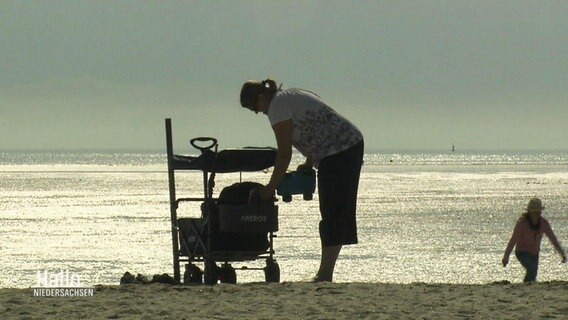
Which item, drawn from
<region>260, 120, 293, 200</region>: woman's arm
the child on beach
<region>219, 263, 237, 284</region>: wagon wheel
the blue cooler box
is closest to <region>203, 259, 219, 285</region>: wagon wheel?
<region>219, 263, 237, 284</region>: wagon wheel

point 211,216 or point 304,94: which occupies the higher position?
point 304,94

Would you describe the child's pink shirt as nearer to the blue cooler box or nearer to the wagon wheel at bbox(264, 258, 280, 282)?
the wagon wheel at bbox(264, 258, 280, 282)

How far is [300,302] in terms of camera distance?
871 cm

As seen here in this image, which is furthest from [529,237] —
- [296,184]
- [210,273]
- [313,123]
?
[313,123]

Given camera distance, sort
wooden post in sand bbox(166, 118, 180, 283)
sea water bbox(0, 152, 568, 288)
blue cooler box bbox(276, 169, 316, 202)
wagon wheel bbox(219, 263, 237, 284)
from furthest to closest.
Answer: sea water bbox(0, 152, 568, 288), wagon wheel bbox(219, 263, 237, 284), wooden post in sand bbox(166, 118, 180, 283), blue cooler box bbox(276, 169, 316, 202)

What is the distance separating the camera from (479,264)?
3047 cm

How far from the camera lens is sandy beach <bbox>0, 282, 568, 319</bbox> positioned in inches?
325

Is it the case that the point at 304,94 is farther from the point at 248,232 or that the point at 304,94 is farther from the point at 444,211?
the point at 444,211

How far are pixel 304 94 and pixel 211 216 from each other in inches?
69.8

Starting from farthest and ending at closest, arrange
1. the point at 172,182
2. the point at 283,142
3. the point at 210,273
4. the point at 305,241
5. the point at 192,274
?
the point at 305,241 < the point at 192,274 < the point at 210,273 < the point at 172,182 < the point at 283,142

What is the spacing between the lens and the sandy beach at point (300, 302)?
27.1 feet

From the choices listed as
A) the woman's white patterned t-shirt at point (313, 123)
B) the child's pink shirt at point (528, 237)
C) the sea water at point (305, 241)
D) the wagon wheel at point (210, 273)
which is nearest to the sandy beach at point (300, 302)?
the woman's white patterned t-shirt at point (313, 123)

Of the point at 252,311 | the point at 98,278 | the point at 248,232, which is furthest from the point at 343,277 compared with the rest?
the point at 252,311

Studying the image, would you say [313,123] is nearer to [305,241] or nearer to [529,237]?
[529,237]
